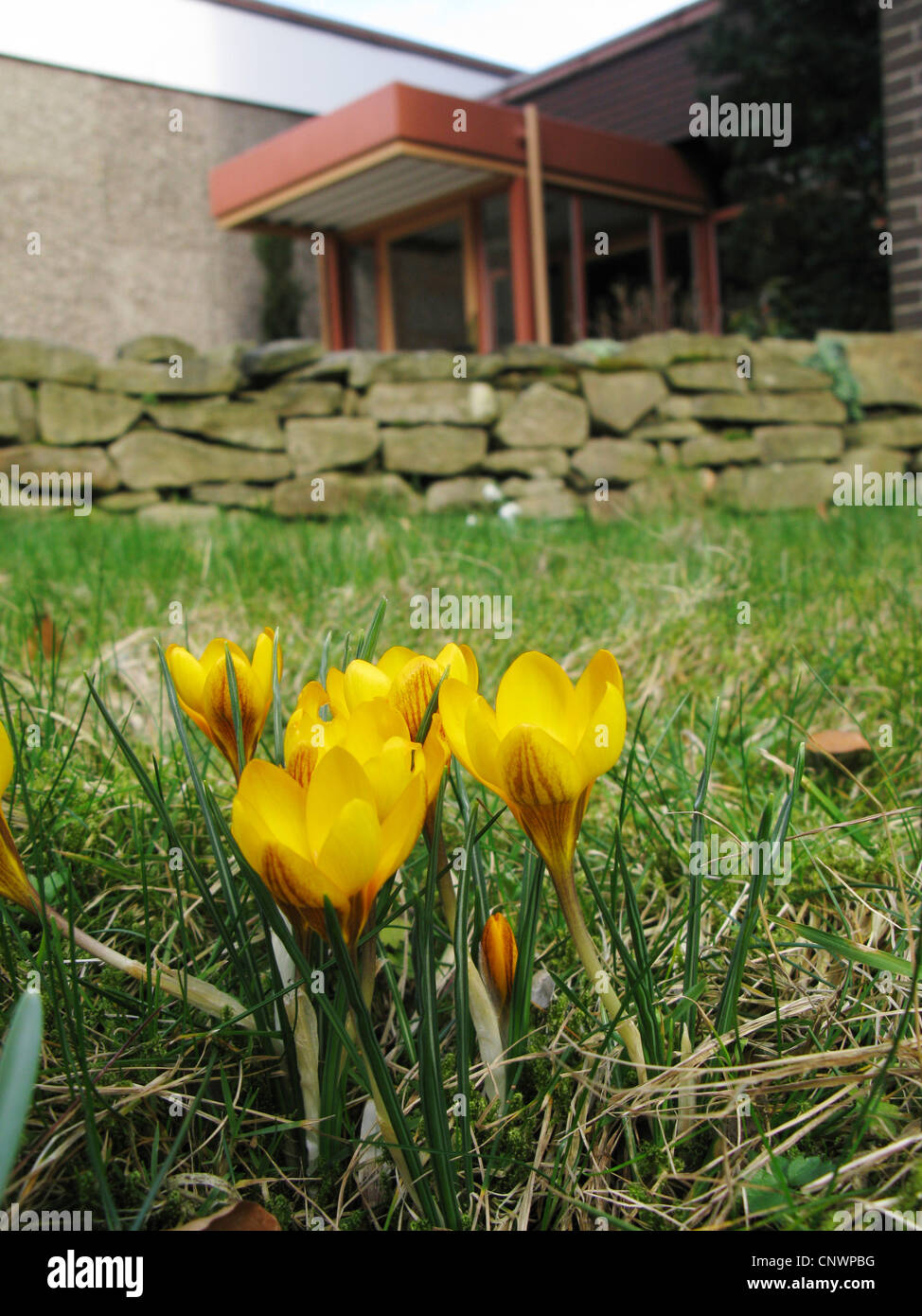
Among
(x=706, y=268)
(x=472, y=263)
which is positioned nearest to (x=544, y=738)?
(x=472, y=263)

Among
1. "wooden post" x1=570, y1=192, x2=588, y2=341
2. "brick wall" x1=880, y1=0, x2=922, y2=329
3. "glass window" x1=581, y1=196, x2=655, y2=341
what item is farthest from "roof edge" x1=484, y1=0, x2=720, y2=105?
"brick wall" x1=880, y1=0, x2=922, y2=329

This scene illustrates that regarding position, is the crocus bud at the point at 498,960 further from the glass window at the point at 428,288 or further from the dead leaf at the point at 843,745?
the glass window at the point at 428,288

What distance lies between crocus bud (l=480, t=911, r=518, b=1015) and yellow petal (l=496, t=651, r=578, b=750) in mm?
142

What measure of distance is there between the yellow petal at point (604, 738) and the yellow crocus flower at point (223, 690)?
26 centimetres

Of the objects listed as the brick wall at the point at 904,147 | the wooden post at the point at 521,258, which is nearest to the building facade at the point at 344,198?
the wooden post at the point at 521,258

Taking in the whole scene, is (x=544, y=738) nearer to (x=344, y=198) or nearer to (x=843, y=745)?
(x=843, y=745)

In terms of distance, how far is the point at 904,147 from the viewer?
584cm

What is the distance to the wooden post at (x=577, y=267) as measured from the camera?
32.7 feet

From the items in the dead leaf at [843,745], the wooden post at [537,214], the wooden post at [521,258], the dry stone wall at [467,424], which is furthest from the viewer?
the wooden post at [521,258]

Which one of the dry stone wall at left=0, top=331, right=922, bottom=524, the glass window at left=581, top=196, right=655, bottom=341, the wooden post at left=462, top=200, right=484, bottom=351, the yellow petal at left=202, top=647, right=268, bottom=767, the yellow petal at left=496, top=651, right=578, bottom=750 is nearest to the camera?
the yellow petal at left=496, top=651, right=578, bottom=750

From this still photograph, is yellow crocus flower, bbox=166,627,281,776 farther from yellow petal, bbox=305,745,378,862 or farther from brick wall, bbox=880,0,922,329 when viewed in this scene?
brick wall, bbox=880,0,922,329

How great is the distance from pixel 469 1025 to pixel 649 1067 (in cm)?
12

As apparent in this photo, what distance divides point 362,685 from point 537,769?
6.3 inches

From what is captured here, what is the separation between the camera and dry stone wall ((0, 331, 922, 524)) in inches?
185
